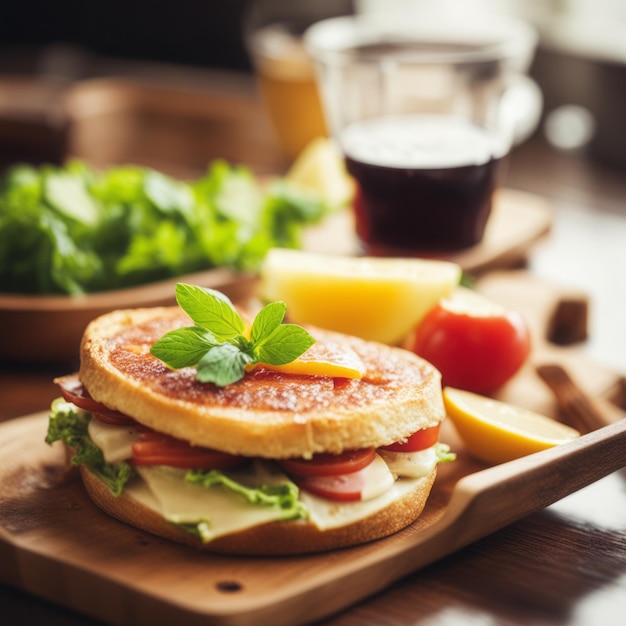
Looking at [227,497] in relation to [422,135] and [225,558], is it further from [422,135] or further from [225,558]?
[422,135]

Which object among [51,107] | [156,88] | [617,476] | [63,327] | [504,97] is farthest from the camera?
[156,88]

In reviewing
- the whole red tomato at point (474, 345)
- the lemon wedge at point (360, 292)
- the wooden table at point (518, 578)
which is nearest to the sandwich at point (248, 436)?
the wooden table at point (518, 578)

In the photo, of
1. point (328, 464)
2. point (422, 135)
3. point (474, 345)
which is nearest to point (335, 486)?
point (328, 464)

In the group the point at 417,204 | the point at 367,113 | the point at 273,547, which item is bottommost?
the point at 273,547

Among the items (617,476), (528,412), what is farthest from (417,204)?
(617,476)

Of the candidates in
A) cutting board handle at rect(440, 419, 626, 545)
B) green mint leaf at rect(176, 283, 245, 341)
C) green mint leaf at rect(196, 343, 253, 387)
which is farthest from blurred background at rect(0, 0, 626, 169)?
cutting board handle at rect(440, 419, 626, 545)

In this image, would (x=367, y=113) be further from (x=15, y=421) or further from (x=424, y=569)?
(x=424, y=569)

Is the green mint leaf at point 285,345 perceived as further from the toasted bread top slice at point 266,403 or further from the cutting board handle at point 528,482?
the cutting board handle at point 528,482
